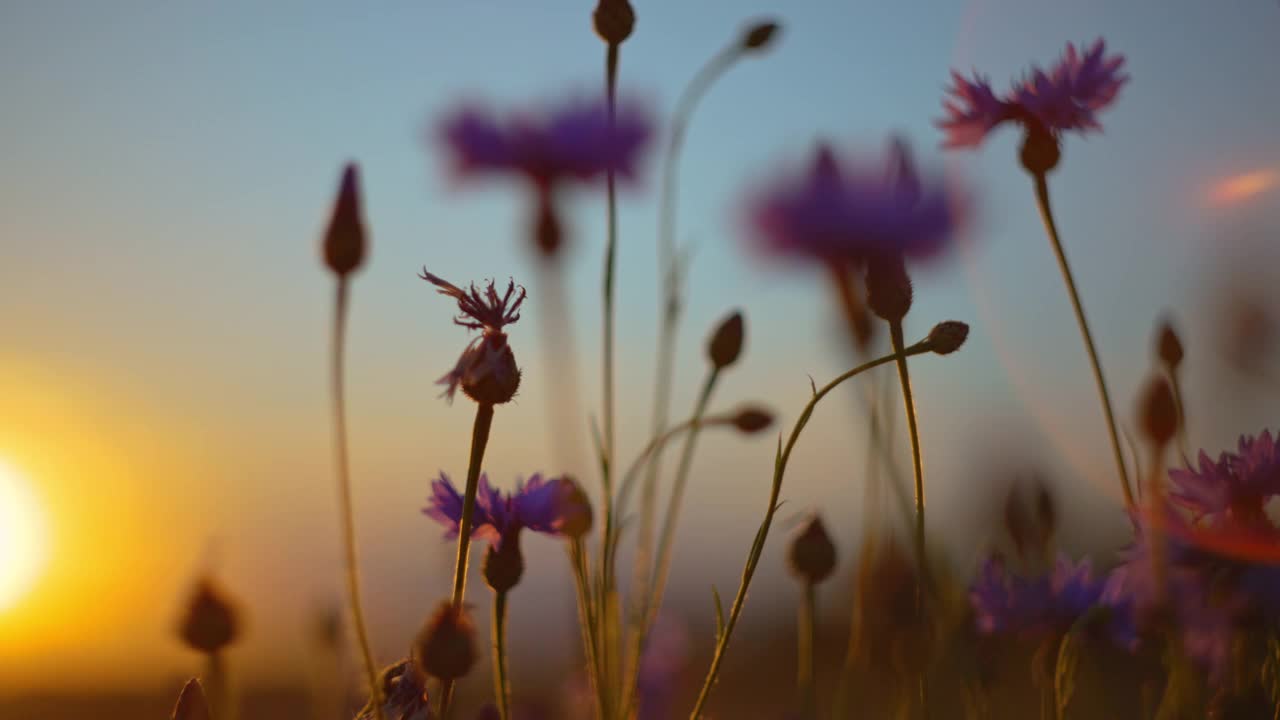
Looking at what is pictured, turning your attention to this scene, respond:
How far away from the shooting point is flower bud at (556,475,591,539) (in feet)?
4.50

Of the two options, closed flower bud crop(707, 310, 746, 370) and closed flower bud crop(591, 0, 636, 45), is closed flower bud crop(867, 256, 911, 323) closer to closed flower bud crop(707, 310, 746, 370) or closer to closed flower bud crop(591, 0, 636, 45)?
closed flower bud crop(707, 310, 746, 370)

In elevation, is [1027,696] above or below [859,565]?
below

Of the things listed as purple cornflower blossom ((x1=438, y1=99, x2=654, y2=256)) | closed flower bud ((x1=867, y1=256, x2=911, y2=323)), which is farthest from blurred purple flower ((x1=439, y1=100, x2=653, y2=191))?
closed flower bud ((x1=867, y1=256, x2=911, y2=323))

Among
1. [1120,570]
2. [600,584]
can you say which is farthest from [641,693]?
[1120,570]

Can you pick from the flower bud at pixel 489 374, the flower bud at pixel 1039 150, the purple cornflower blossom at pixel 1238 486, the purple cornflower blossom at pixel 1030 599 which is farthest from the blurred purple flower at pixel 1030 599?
the flower bud at pixel 489 374

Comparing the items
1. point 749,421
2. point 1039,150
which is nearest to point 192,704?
point 749,421

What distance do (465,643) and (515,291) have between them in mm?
447

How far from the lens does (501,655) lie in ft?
4.44

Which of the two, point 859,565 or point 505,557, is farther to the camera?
point 859,565

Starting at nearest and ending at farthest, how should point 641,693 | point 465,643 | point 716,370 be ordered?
point 465,643 < point 716,370 < point 641,693

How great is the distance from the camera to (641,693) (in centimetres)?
217

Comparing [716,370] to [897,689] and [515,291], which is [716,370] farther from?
[897,689]

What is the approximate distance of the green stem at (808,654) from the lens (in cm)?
155

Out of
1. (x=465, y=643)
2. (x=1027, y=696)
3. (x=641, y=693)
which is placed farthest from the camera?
(x=1027, y=696)
